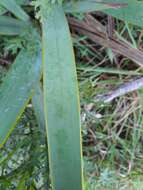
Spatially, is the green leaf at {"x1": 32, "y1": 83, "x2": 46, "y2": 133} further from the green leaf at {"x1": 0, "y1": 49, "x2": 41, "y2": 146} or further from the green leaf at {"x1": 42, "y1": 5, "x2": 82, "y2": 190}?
the green leaf at {"x1": 42, "y1": 5, "x2": 82, "y2": 190}

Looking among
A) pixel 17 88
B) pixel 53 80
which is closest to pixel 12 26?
pixel 17 88

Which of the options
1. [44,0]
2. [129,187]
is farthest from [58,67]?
[129,187]

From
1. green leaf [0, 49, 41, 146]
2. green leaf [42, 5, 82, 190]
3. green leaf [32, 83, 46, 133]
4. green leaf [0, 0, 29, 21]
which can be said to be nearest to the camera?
green leaf [42, 5, 82, 190]

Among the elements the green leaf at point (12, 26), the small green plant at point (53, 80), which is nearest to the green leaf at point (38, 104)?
the small green plant at point (53, 80)

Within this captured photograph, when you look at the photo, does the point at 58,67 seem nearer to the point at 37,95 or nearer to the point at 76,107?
the point at 76,107

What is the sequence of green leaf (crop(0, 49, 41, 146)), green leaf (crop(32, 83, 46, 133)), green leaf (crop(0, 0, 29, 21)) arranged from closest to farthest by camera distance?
green leaf (crop(0, 49, 41, 146)), green leaf (crop(0, 0, 29, 21)), green leaf (crop(32, 83, 46, 133))

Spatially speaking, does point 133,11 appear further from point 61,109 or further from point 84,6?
point 61,109

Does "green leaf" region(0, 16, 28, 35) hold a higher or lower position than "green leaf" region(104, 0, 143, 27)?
higher

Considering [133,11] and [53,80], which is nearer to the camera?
[53,80]

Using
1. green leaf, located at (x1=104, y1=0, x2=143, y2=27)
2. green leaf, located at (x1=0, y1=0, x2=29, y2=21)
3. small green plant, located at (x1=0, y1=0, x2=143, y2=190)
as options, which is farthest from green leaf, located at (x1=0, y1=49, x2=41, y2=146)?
green leaf, located at (x1=104, y1=0, x2=143, y2=27)
